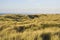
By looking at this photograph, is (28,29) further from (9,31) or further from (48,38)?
(48,38)

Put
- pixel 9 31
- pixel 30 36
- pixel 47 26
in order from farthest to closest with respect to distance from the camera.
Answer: pixel 47 26 < pixel 9 31 < pixel 30 36

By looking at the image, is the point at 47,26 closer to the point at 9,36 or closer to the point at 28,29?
the point at 28,29

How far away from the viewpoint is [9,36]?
23859 millimetres

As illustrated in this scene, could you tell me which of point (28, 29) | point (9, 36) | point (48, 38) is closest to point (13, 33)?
point (9, 36)

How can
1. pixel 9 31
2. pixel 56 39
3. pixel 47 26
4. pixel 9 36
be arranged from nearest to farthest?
1. pixel 56 39
2. pixel 9 36
3. pixel 9 31
4. pixel 47 26

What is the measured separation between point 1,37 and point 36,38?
211 inches

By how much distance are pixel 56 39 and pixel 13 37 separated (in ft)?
19.9

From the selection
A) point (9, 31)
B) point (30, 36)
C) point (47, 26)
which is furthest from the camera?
point (47, 26)

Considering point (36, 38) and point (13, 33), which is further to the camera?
point (13, 33)

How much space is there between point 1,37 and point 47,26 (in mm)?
7838

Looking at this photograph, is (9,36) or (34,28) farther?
(34,28)

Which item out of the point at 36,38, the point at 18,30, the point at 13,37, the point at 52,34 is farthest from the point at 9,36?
the point at 52,34

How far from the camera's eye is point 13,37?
23.4 meters

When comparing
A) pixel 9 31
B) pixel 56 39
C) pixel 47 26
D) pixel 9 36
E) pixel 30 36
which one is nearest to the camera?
pixel 56 39
